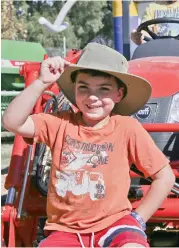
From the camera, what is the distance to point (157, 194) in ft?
8.09

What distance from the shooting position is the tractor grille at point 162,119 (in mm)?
3398

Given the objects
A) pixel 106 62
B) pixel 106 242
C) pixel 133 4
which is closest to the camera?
pixel 106 242

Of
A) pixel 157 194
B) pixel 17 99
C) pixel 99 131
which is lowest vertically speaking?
pixel 157 194

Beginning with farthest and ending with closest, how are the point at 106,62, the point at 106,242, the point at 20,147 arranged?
the point at 20,147 < the point at 106,62 < the point at 106,242

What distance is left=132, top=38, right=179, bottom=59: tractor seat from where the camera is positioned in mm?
4281

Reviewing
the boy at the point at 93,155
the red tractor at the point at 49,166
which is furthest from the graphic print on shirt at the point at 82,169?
the red tractor at the point at 49,166

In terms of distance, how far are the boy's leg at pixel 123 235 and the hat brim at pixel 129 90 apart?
566mm

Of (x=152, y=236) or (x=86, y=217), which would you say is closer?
(x=86, y=217)

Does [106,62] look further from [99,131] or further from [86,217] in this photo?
[86,217]

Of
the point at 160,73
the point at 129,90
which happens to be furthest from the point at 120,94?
the point at 160,73

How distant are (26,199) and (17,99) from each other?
94 cm

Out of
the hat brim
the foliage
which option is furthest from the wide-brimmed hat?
the foliage

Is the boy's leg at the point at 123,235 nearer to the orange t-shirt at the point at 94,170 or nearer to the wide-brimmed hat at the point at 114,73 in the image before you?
the orange t-shirt at the point at 94,170

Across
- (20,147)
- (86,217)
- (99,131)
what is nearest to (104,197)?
(86,217)
